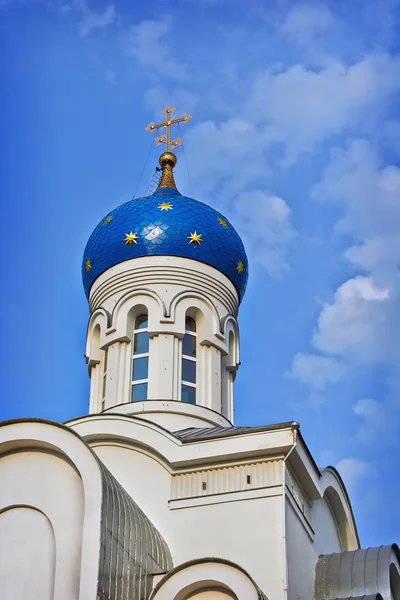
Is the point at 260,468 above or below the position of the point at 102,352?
below

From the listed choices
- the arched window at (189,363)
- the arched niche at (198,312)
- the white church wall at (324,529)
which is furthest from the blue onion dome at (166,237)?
the white church wall at (324,529)

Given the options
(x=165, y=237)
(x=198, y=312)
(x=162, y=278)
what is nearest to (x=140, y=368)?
(x=198, y=312)

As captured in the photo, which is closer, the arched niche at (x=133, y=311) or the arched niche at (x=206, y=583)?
the arched niche at (x=206, y=583)

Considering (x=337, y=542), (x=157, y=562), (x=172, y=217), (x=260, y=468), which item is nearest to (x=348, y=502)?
(x=337, y=542)

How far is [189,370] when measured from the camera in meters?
15.0

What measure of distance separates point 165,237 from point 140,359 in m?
1.82

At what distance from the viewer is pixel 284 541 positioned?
38.2 ft

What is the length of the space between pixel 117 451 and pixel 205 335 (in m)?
2.76

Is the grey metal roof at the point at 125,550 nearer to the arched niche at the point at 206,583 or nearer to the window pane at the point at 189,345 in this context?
the arched niche at the point at 206,583

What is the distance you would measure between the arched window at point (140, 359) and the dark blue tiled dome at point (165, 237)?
1.02 meters

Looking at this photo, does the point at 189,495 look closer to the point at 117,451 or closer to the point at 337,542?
the point at 117,451

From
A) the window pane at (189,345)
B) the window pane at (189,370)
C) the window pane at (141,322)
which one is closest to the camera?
the window pane at (189,370)

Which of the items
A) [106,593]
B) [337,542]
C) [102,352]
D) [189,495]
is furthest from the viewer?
[102,352]

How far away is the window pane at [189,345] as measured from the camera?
1519cm
